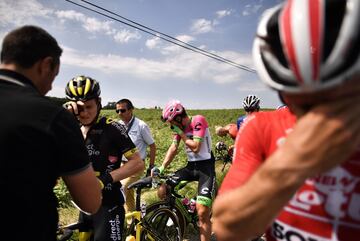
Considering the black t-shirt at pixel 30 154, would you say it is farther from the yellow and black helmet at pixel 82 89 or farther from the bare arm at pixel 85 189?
the yellow and black helmet at pixel 82 89

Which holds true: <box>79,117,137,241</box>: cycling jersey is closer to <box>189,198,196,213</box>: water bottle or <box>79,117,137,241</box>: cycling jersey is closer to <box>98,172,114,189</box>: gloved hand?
<box>98,172,114,189</box>: gloved hand

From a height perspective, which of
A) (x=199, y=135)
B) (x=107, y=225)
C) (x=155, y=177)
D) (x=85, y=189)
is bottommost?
(x=107, y=225)

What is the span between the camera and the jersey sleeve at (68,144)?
1866mm

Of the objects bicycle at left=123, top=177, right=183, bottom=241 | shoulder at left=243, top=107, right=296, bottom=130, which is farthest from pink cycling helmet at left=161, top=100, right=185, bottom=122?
shoulder at left=243, top=107, right=296, bottom=130

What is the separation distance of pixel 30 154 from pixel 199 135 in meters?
4.82

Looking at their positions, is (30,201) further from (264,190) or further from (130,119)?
(130,119)

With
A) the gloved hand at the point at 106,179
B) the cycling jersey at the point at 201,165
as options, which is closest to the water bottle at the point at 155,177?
the cycling jersey at the point at 201,165

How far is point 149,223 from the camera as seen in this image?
553 centimetres

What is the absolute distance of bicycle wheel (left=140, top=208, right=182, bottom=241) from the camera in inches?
209

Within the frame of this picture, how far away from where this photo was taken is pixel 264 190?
80 cm

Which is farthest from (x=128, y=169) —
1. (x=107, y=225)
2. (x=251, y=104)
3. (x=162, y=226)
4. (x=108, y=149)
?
(x=251, y=104)

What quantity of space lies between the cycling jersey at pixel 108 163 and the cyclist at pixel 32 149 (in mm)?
1740

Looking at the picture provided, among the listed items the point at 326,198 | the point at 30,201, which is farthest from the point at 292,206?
the point at 30,201

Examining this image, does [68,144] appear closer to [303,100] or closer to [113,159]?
[303,100]
